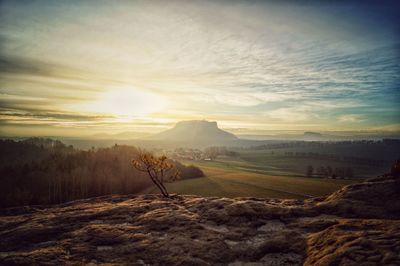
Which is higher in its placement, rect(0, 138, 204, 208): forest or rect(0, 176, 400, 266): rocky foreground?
rect(0, 176, 400, 266): rocky foreground

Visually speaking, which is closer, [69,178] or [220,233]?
[220,233]

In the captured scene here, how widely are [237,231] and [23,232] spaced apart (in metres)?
14.8

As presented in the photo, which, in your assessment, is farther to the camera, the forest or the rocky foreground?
the forest

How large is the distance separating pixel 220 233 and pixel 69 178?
94.3m

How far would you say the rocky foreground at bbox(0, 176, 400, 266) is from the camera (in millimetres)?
11703

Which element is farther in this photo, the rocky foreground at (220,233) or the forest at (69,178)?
the forest at (69,178)

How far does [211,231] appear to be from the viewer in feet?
52.5

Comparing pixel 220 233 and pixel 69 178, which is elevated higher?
A: pixel 220 233

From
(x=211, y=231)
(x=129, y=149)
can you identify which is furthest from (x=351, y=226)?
(x=129, y=149)

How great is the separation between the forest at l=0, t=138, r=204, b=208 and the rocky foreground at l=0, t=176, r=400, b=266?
6297 cm

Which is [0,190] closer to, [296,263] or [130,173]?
[130,173]

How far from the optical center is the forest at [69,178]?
85.9 m

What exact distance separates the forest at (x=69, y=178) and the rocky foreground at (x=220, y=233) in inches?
2479

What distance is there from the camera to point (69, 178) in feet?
309
